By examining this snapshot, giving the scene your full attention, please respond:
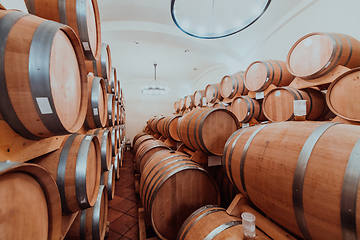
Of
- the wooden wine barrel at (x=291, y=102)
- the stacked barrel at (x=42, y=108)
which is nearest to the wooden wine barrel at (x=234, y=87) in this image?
the wooden wine barrel at (x=291, y=102)

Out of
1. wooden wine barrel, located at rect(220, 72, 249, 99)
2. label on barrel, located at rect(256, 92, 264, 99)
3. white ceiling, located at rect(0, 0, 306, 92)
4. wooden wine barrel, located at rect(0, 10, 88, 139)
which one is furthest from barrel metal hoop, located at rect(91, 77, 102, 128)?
wooden wine barrel, located at rect(220, 72, 249, 99)

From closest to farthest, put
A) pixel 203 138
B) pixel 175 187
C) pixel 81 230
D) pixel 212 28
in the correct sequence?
1. pixel 81 230
2. pixel 175 187
3. pixel 203 138
4. pixel 212 28

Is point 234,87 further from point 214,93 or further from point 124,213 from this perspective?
point 124,213

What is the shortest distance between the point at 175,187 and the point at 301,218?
3.85ft

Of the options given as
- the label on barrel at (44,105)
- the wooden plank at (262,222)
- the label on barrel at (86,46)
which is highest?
the label on barrel at (86,46)

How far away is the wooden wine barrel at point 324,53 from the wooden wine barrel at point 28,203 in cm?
299

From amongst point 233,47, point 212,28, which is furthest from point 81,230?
point 233,47

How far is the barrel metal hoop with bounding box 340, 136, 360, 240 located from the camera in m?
0.65

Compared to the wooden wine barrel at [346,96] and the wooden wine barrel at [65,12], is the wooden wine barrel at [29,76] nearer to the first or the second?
Answer: the wooden wine barrel at [65,12]

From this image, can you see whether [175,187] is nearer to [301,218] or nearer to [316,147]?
[301,218]

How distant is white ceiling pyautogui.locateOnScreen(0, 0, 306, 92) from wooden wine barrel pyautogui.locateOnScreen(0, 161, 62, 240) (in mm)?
1836

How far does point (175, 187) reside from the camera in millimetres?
1719

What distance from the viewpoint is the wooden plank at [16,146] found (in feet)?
2.02

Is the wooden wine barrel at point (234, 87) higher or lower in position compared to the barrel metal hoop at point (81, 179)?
higher
